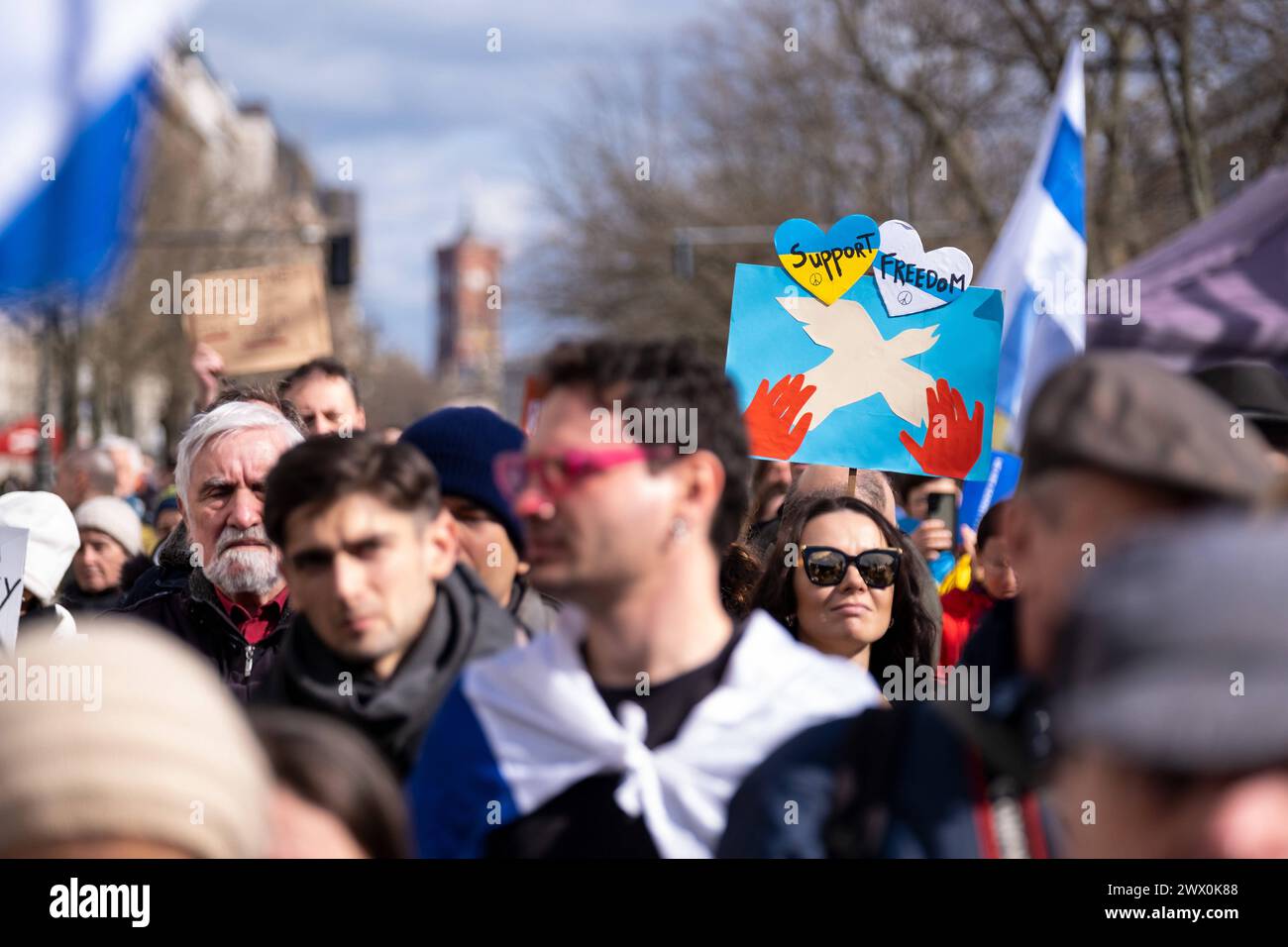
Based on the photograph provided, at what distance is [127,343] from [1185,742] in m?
34.5

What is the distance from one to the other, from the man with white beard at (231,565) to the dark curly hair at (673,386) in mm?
1564

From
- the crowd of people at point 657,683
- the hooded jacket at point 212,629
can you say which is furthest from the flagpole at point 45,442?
the hooded jacket at point 212,629

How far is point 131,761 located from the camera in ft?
5.82

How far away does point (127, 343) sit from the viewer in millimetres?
34219

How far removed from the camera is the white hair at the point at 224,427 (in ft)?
14.5

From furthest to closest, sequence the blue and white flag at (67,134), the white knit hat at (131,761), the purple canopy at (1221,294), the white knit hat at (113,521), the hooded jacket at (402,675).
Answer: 1. the purple canopy at (1221,294)
2. the white knit hat at (113,521)
3. the hooded jacket at (402,675)
4. the blue and white flag at (67,134)
5. the white knit hat at (131,761)

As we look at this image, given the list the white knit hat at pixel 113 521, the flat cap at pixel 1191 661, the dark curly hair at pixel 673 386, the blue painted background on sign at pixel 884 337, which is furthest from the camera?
the white knit hat at pixel 113 521

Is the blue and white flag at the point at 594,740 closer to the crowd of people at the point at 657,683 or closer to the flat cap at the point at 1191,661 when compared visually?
the crowd of people at the point at 657,683

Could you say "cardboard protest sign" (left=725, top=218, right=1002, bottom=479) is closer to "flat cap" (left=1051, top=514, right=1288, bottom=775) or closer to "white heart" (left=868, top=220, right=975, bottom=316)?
"white heart" (left=868, top=220, right=975, bottom=316)

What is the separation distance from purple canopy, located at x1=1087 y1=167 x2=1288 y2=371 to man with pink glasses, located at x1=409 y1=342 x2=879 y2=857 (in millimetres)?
9410

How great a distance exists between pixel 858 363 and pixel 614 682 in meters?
2.37

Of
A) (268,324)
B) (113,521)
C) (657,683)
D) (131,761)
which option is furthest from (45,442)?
(131,761)

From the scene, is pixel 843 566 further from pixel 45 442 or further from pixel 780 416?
pixel 45 442

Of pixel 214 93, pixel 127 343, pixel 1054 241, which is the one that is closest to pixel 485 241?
pixel 214 93
